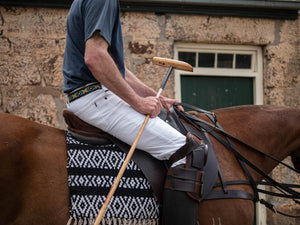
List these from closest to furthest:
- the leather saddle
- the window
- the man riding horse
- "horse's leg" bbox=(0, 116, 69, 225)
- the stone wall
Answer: "horse's leg" bbox=(0, 116, 69, 225) → the man riding horse → the leather saddle → the stone wall → the window

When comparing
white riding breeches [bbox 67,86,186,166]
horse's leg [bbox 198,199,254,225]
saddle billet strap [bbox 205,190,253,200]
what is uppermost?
white riding breeches [bbox 67,86,186,166]

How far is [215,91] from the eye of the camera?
4.77m

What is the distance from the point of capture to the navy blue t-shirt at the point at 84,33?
1840 millimetres

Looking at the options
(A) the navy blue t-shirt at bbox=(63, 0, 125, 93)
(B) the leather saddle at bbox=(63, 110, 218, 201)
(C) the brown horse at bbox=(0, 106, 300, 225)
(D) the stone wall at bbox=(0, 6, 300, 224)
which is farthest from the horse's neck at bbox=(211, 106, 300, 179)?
(D) the stone wall at bbox=(0, 6, 300, 224)

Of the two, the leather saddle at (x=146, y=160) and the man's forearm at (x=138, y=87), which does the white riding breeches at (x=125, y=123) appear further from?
the man's forearm at (x=138, y=87)

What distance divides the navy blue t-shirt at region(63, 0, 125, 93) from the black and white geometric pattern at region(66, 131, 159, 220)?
433 millimetres

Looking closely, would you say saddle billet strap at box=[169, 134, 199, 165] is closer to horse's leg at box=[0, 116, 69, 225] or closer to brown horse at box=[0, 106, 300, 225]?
brown horse at box=[0, 106, 300, 225]

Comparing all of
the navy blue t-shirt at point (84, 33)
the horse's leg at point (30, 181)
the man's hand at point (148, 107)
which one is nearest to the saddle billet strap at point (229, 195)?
the man's hand at point (148, 107)

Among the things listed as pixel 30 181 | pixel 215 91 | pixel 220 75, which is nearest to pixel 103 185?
pixel 30 181

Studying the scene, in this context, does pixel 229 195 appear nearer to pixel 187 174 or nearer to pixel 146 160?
pixel 187 174

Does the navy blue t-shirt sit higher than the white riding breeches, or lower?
higher

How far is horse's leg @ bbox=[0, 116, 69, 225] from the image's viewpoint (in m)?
1.70

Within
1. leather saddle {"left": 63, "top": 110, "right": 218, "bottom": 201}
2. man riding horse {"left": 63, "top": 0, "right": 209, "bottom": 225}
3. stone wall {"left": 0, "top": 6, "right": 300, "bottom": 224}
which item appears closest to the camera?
man riding horse {"left": 63, "top": 0, "right": 209, "bottom": 225}

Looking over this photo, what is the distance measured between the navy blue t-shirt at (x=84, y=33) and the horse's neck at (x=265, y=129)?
1.06m
